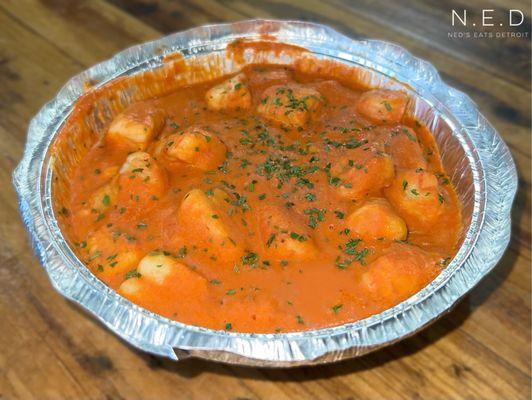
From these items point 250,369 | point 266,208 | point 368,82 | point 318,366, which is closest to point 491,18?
point 368,82

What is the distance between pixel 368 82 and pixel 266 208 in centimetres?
90

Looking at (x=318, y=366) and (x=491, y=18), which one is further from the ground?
(x=491, y=18)

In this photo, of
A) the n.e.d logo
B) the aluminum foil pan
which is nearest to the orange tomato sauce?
the aluminum foil pan

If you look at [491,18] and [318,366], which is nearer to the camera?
[318,366]

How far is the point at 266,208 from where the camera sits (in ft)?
6.25

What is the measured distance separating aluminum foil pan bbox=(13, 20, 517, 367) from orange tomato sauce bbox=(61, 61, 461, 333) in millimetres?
70

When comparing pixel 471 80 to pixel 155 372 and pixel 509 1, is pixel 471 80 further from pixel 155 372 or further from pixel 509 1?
pixel 155 372

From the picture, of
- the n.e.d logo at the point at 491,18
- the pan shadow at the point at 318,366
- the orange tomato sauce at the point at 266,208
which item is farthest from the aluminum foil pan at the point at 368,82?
the n.e.d logo at the point at 491,18

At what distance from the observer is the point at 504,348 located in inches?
80.8

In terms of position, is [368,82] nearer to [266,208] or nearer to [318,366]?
[266,208]

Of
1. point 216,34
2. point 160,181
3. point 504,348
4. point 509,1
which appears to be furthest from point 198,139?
point 509,1

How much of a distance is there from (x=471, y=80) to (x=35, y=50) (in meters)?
2.17

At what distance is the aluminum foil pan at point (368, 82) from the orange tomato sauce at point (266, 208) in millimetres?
70

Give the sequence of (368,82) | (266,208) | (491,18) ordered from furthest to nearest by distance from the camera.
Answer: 1. (491,18)
2. (368,82)
3. (266,208)
